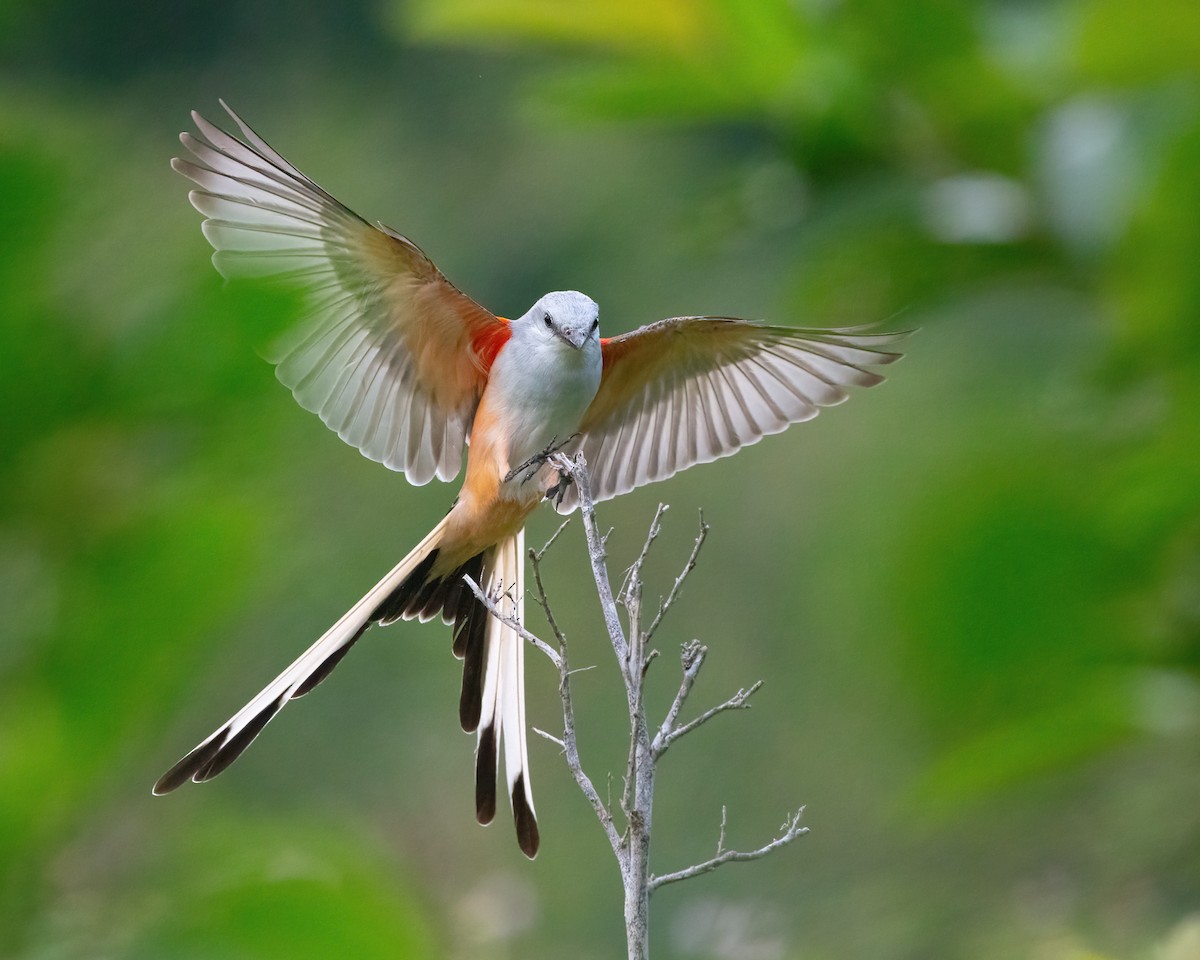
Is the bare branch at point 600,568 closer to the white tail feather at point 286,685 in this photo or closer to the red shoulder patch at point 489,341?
the white tail feather at point 286,685

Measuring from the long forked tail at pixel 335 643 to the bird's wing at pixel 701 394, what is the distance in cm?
29

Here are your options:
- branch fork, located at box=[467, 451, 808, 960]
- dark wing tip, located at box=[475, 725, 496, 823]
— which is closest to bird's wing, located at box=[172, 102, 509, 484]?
dark wing tip, located at box=[475, 725, 496, 823]

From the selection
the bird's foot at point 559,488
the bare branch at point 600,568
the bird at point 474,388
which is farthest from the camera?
the bird's foot at point 559,488

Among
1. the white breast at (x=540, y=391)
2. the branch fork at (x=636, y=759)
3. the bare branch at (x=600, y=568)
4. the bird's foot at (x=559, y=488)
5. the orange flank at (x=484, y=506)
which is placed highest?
the white breast at (x=540, y=391)

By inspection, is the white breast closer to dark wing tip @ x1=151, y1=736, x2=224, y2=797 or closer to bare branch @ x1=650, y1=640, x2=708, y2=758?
dark wing tip @ x1=151, y1=736, x2=224, y2=797

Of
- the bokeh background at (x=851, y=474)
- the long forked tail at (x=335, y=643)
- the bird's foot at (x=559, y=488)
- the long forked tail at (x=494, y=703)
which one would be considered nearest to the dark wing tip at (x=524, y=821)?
the long forked tail at (x=494, y=703)

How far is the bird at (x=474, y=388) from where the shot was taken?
157 cm

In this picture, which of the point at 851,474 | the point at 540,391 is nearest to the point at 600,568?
the point at 540,391

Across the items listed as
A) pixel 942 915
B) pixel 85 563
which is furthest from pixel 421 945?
pixel 942 915

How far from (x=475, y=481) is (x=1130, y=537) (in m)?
0.98

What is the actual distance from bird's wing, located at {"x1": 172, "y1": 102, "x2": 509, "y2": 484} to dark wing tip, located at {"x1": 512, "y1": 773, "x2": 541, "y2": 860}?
1.82 feet

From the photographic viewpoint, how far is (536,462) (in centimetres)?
170

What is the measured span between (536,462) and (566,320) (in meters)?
0.18

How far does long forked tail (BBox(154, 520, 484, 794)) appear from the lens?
137 centimetres
